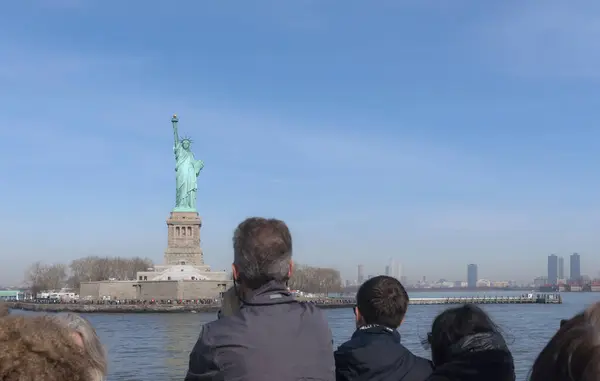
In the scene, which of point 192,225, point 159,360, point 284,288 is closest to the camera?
point 284,288

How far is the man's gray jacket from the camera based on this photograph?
2.40m

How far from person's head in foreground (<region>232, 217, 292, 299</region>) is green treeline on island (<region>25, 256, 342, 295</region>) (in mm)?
72127

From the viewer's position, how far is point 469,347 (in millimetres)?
2875

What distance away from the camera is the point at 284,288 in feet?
8.52

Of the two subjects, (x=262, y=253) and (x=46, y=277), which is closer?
(x=262, y=253)

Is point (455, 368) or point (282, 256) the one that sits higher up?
point (282, 256)

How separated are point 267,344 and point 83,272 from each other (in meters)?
79.9

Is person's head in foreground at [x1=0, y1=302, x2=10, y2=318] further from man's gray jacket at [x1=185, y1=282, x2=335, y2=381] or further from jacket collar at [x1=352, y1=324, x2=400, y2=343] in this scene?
jacket collar at [x1=352, y1=324, x2=400, y2=343]

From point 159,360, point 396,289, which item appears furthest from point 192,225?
point 396,289

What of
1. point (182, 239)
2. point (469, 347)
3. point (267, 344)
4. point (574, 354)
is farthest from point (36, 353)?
point (182, 239)

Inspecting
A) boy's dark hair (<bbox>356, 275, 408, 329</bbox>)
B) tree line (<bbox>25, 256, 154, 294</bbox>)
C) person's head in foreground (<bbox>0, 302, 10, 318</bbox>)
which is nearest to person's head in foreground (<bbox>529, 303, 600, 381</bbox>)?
person's head in foreground (<bbox>0, 302, 10, 318</bbox>)

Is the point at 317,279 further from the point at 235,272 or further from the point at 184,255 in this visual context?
the point at 235,272

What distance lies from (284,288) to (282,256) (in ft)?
0.38

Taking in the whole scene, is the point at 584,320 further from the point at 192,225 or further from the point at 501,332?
the point at 192,225
